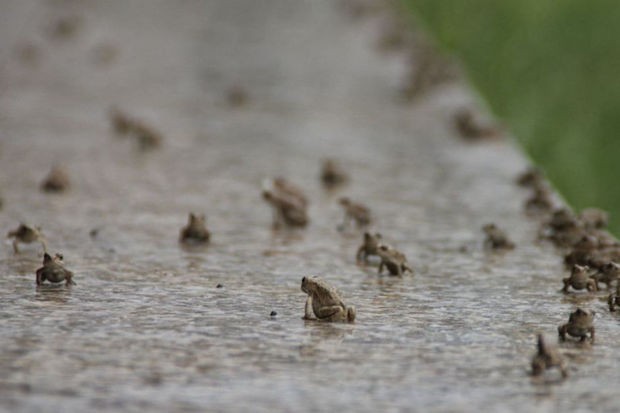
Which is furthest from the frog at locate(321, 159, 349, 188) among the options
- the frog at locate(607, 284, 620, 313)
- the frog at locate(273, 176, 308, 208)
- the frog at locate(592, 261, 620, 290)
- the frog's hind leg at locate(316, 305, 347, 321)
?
the frog's hind leg at locate(316, 305, 347, 321)

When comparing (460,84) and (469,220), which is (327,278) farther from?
(460,84)

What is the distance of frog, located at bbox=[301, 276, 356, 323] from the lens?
326cm

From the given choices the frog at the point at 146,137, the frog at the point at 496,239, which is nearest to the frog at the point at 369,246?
the frog at the point at 496,239

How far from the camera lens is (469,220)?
5109mm

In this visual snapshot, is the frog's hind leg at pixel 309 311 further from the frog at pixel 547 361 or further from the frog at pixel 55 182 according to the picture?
the frog at pixel 55 182

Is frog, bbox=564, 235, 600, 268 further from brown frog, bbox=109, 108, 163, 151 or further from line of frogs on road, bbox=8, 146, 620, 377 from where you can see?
brown frog, bbox=109, 108, 163, 151

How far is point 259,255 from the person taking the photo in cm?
434

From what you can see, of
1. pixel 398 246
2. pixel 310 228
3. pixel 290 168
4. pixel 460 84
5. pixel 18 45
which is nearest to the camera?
pixel 398 246

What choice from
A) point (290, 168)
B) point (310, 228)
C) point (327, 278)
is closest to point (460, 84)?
point (290, 168)

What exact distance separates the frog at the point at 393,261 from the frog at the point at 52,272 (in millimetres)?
919

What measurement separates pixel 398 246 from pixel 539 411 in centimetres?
209

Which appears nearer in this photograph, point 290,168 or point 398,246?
point 398,246

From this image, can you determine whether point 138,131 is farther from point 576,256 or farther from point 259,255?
point 576,256

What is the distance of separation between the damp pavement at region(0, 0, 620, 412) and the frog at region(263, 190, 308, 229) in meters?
0.06
